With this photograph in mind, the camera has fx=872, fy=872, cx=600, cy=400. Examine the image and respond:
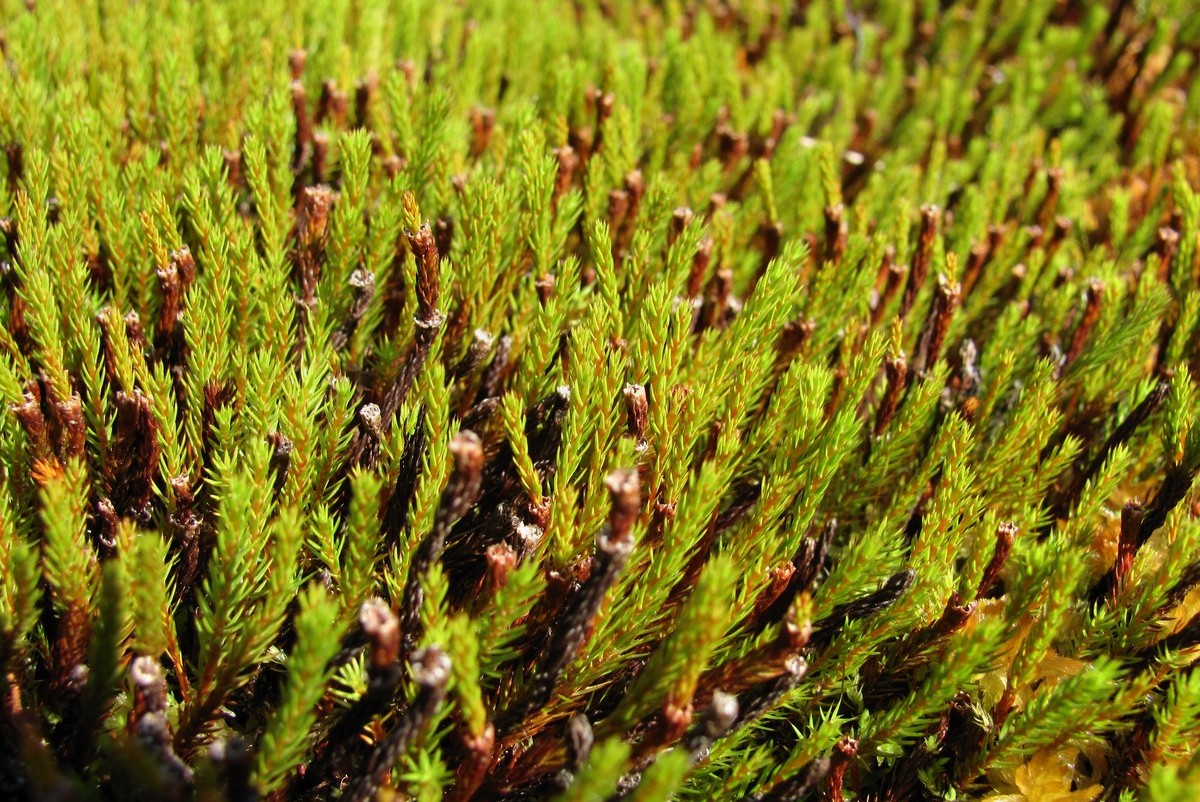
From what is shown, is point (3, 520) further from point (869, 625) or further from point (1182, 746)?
point (1182, 746)

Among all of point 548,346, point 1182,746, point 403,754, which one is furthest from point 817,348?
point 403,754

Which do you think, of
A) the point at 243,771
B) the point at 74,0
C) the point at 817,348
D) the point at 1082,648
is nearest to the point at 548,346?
the point at 817,348

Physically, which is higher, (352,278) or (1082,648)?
(352,278)

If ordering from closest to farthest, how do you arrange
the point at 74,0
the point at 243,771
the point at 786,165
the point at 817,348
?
the point at 243,771, the point at 817,348, the point at 786,165, the point at 74,0

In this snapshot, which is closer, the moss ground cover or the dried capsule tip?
the dried capsule tip

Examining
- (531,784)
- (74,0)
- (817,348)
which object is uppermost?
(74,0)

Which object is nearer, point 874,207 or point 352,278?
point 352,278

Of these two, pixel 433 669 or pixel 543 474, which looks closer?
pixel 433 669

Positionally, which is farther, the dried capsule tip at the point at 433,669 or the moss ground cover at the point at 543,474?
the moss ground cover at the point at 543,474

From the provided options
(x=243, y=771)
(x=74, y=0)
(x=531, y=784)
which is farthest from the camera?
(x=74, y=0)
